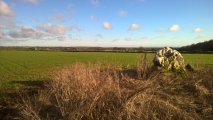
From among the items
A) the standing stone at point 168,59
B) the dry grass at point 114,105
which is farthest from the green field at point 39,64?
the dry grass at point 114,105

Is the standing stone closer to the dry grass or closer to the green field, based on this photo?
the green field

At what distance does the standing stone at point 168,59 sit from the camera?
38.9 ft

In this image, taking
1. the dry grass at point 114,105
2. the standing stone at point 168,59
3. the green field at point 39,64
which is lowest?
the green field at point 39,64

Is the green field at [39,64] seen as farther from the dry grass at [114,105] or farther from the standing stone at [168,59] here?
the dry grass at [114,105]

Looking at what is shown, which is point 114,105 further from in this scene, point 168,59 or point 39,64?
point 39,64

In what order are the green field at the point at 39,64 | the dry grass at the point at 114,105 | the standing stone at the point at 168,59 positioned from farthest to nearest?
the green field at the point at 39,64 < the standing stone at the point at 168,59 < the dry grass at the point at 114,105

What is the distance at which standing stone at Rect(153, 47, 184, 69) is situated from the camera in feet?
38.9

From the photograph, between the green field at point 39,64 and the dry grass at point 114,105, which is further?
the green field at point 39,64

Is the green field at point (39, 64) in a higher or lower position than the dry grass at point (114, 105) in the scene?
lower

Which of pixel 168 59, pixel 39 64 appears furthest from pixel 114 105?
pixel 39 64

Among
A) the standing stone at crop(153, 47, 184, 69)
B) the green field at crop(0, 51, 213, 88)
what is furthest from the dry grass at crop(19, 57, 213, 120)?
the standing stone at crop(153, 47, 184, 69)

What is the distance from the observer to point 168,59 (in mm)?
12320

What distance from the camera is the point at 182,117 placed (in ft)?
18.8

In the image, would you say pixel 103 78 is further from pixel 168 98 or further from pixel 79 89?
pixel 168 98
